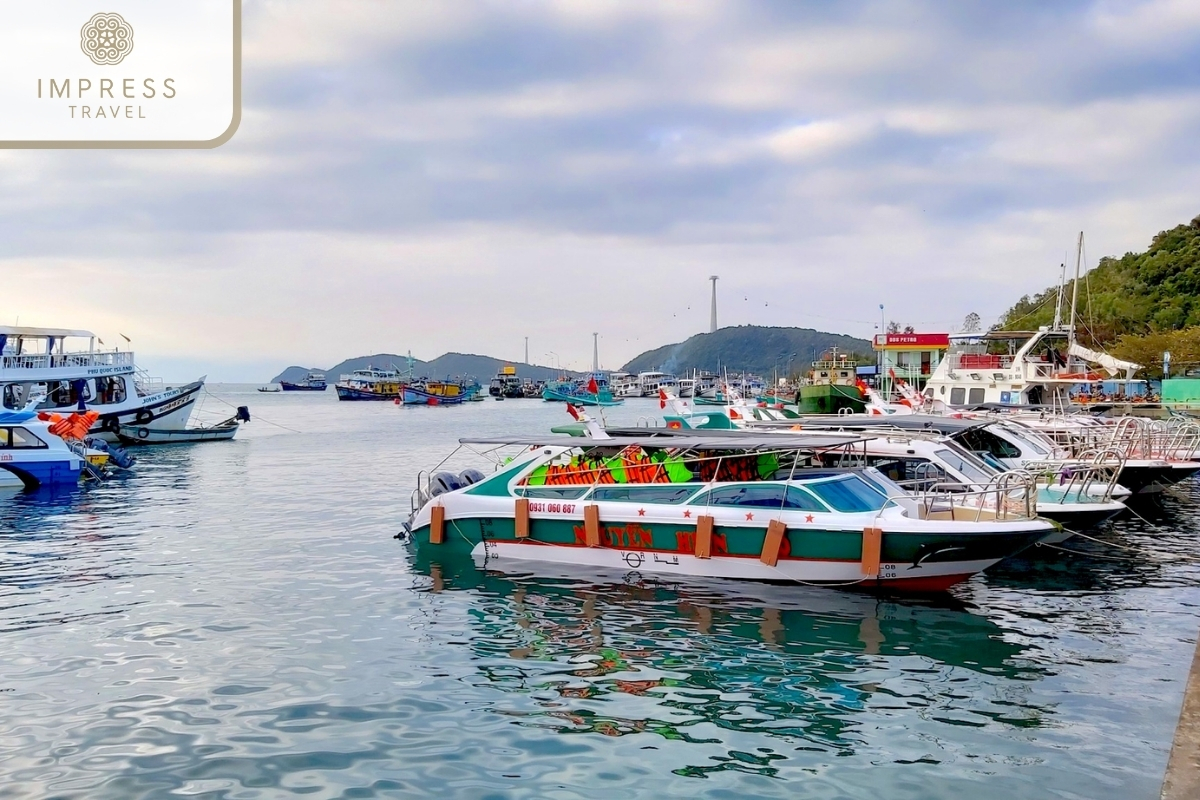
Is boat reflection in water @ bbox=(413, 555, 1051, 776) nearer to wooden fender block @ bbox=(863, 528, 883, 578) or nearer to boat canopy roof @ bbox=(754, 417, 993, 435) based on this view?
wooden fender block @ bbox=(863, 528, 883, 578)

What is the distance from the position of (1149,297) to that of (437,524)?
94494mm

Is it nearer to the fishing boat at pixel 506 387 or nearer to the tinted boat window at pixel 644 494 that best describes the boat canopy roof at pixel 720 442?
the tinted boat window at pixel 644 494

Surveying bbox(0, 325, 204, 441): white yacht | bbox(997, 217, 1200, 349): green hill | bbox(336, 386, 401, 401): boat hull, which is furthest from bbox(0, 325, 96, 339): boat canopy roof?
bbox(336, 386, 401, 401): boat hull

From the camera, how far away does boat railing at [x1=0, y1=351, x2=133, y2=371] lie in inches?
1886

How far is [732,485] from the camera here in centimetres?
1600

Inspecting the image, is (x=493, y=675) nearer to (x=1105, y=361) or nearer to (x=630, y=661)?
(x=630, y=661)

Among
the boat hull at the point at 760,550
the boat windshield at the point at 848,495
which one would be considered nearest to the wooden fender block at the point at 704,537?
the boat hull at the point at 760,550

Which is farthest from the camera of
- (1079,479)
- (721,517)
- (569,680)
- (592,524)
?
(1079,479)

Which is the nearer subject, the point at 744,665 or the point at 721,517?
the point at 744,665

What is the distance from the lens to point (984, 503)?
53.7 ft

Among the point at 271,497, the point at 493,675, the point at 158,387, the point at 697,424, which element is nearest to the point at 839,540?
the point at 493,675

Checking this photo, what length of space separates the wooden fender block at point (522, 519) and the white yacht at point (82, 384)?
1546 inches

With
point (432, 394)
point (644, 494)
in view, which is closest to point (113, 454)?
point (644, 494)

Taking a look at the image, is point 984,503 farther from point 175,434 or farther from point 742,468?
point 175,434
